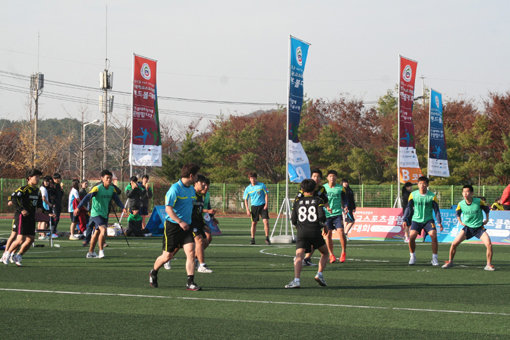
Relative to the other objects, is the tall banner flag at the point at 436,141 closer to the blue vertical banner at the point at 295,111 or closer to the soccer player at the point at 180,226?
the blue vertical banner at the point at 295,111

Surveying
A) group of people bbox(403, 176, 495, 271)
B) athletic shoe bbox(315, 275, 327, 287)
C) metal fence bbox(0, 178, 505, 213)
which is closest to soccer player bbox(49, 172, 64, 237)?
group of people bbox(403, 176, 495, 271)

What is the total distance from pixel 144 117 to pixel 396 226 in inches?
368

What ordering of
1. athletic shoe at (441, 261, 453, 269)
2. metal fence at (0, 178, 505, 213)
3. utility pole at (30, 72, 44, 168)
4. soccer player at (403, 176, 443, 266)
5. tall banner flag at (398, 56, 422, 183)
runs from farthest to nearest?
utility pole at (30, 72, 44, 168) → metal fence at (0, 178, 505, 213) → tall banner flag at (398, 56, 422, 183) → soccer player at (403, 176, 443, 266) → athletic shoe at (441, 261, 453, 269)

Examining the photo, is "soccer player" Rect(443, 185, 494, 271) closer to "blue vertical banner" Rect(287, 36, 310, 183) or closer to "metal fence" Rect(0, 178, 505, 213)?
"blue vertical banner" Rect(287, 36, 310, 183)

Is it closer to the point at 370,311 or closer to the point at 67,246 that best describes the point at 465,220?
the point at 370,311

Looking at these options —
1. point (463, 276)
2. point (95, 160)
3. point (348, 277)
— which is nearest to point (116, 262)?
point (348, 277)

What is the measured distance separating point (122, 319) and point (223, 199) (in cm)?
4118

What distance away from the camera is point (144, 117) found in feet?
85.8

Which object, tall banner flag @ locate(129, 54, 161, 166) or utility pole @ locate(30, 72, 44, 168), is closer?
tall banner flag @ locate(129, 54, 161, 166)

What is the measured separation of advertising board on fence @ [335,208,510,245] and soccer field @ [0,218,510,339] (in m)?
7.11

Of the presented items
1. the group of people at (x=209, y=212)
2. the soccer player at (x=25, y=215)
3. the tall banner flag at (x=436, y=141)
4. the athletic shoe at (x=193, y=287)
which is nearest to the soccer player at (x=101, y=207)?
the group of people at (x=209, y=212)

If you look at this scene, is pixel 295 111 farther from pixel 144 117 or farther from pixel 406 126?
pixel 406 126

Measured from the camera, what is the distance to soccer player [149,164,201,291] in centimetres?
1159

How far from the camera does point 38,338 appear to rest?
7621 millimetres
